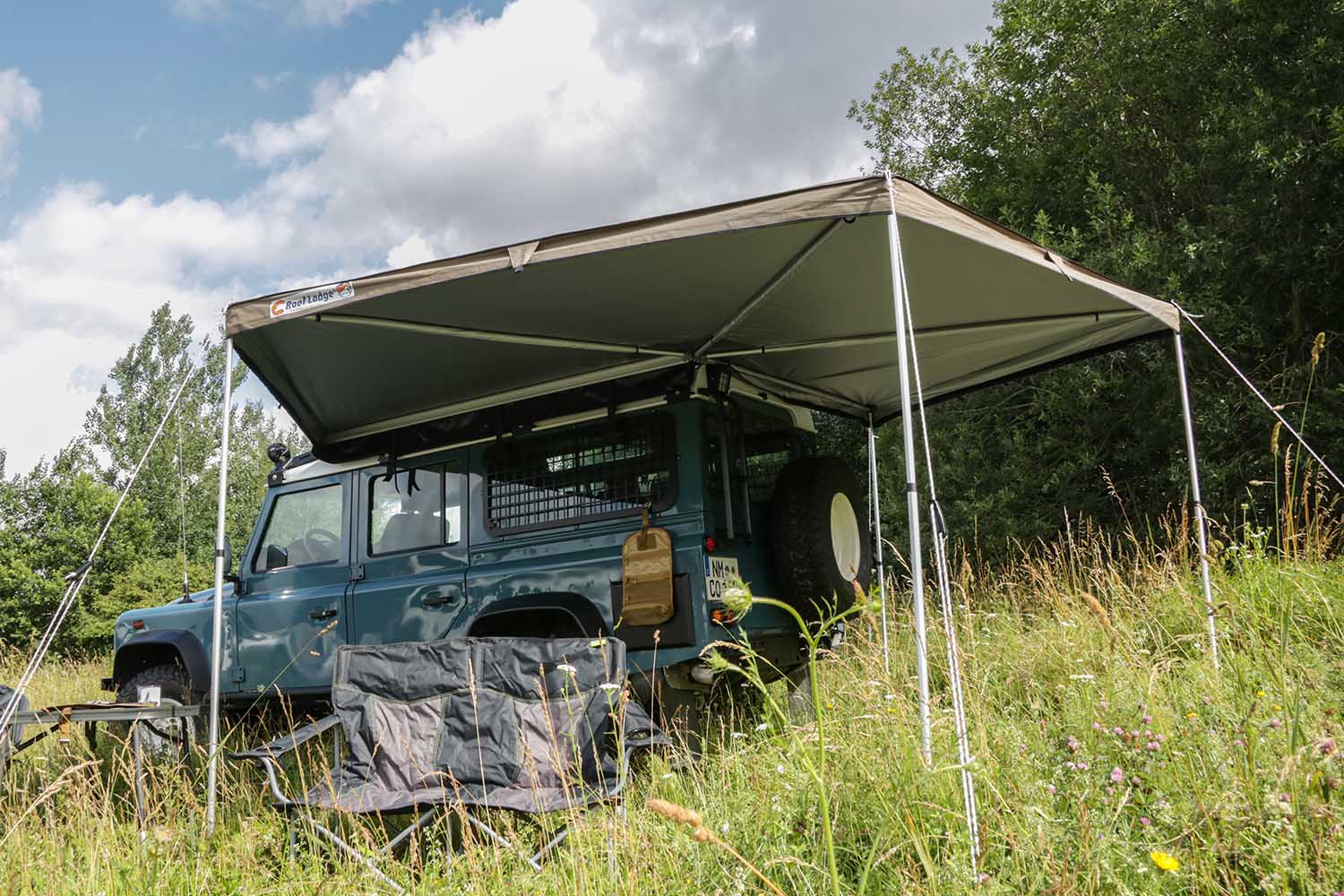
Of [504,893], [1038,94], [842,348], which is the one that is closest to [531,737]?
[504,893]

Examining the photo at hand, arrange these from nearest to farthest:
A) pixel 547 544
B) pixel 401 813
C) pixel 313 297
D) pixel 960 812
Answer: pixel 960 812, pixel 401 813, pixel 313 297, pixel 547 544

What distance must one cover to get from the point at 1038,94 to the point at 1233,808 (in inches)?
434

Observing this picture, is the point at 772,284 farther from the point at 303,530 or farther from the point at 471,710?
the point at 303,530

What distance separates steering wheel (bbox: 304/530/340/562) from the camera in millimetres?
5430

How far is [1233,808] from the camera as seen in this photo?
7.73 feet

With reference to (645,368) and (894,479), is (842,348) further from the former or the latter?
(894,479)

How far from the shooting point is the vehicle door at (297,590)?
526 centimetres

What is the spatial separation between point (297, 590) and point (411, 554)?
91 centimetres

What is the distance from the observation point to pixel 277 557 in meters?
5.61

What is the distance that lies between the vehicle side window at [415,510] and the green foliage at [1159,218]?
21.7ft

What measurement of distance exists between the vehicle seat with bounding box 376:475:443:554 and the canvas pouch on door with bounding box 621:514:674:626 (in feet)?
4.34

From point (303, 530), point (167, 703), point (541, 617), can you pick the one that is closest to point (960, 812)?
point (541, 617)

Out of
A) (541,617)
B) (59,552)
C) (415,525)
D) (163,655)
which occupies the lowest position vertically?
(163,655)

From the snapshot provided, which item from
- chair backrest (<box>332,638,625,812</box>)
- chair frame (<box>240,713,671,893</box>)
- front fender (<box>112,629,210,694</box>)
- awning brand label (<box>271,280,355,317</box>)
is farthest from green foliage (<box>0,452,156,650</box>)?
chair frame (<box>240,713,671,893</box>)
